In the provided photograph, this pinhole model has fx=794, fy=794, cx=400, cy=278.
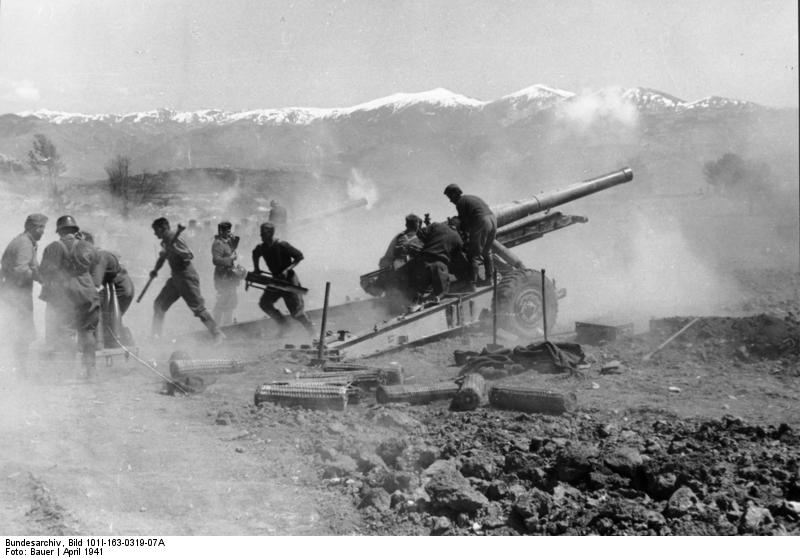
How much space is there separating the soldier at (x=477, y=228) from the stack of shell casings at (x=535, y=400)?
3610mm

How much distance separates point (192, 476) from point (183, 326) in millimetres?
7602

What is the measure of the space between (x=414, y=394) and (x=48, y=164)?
18.1 meters

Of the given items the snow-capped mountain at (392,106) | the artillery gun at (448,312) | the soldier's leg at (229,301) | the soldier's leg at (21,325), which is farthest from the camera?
the snow-capped mountain at (392,106)

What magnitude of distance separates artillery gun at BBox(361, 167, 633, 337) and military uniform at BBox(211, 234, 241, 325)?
203cm

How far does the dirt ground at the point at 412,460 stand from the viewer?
4.21 metres

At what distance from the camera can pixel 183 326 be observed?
12.2 metres

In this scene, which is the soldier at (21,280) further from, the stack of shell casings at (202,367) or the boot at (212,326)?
the boot at (212,326)

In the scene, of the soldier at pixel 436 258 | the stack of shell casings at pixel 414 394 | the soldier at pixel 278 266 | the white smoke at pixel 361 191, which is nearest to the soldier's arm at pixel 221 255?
the soldier at pixel 278 266

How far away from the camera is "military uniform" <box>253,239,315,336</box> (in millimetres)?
Answer: 9906

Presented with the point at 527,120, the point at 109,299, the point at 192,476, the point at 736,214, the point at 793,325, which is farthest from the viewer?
the point at 527,120

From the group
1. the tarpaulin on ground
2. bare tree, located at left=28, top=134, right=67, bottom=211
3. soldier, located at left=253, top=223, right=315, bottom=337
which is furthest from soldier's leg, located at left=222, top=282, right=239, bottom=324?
bare tree, located at left=28, top=134, right=67, bottom=211

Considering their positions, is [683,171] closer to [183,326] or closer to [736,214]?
[736,214]

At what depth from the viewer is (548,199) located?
11.4 m

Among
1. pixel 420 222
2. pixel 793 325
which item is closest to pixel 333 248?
pixel 420 222
